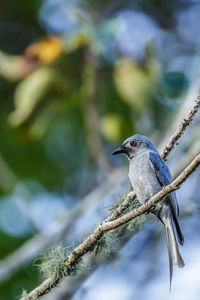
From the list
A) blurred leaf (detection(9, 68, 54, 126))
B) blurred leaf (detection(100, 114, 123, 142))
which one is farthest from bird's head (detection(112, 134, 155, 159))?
blurred leaf (detection(9, 68, 54, 126))

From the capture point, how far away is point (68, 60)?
19.8 ft

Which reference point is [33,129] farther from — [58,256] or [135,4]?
[135,4]

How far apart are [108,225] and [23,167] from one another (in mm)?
5869

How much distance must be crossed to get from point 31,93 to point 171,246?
2595mm

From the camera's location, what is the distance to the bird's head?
14.0 ft

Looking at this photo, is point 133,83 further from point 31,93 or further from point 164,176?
point 164,176

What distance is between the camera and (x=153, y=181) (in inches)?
154

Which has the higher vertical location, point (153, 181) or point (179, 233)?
point (153, 181)

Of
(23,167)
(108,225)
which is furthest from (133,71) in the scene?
(23,167)

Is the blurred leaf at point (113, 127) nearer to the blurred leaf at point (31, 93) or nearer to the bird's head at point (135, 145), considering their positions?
the blurred leaf at point (31, 93)

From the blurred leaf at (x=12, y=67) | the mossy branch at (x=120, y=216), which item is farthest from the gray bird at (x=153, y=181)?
the blurred leaf at (x=12, y=67)

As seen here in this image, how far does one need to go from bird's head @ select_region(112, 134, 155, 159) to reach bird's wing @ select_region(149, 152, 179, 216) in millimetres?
249

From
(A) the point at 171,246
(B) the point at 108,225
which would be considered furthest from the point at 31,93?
(B) the point at 108,225

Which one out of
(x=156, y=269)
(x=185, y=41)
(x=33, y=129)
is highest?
(x=185, y=41)
